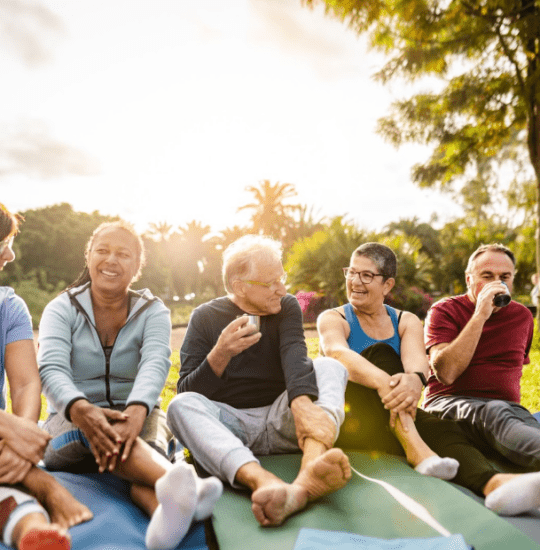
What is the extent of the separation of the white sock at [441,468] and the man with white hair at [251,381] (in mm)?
504

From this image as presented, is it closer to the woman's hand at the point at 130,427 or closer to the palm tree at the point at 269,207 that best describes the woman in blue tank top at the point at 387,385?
the woman's hand at the point at 130,427

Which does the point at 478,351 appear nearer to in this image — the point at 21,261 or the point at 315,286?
the point at 315,286

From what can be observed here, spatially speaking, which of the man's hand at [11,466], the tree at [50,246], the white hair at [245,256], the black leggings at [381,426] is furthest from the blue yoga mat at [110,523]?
the tree at [50,246]

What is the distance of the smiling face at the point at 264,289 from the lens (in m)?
2.93

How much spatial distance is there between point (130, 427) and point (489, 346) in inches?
94.5

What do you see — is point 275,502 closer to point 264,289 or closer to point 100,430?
point 100,430

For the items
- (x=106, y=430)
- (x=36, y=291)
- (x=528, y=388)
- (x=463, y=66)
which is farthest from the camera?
(x=36, y=291)

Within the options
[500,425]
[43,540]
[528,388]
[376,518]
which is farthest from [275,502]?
[528,388]

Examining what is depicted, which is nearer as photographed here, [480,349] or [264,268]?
[264,268]

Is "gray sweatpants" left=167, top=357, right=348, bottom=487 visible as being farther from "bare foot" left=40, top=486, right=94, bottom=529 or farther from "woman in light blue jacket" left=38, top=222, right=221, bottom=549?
"bare foot" left=40, top=486, right=94, bottom=529

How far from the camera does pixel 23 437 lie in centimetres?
213

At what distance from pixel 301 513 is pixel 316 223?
96.7ft

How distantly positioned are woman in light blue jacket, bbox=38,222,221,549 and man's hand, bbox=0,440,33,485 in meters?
0.32

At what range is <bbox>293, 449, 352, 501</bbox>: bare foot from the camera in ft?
6.63
